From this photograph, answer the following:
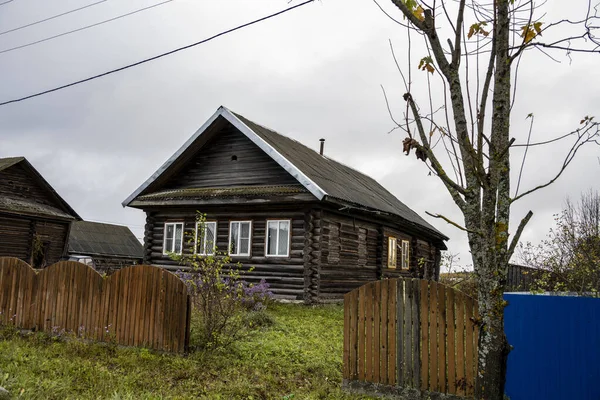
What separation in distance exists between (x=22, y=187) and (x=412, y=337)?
1124 inches

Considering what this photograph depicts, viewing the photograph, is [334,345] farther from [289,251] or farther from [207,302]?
[289,251]

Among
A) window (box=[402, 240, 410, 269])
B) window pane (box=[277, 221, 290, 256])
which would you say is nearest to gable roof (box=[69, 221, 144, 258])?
window (box=[402, 240, 410, 269])

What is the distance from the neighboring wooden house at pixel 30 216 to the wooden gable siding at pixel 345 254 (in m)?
18.1

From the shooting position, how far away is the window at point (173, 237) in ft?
67.6

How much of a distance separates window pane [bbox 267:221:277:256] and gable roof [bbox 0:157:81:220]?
1665 centimetres

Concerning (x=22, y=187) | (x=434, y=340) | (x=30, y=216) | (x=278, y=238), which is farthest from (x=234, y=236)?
(x=22, y=187)

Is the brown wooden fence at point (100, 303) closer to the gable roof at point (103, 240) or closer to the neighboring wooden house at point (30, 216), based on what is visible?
the neighboring wooden house at point (30, 216)

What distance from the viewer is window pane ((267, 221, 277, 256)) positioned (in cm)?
1816

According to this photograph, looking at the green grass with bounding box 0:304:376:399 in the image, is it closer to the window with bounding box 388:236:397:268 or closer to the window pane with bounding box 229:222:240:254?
the window pane with bounding box 229:222:240:254

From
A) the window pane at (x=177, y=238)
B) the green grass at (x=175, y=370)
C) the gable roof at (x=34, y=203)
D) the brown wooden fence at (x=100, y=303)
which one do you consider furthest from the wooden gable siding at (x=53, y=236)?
the green grass at (x=175, y=370)

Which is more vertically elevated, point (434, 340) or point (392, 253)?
point (392, 253)

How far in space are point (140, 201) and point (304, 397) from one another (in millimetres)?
15364

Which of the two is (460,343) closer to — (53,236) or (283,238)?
(283,238)

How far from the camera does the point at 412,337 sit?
6980 mm
